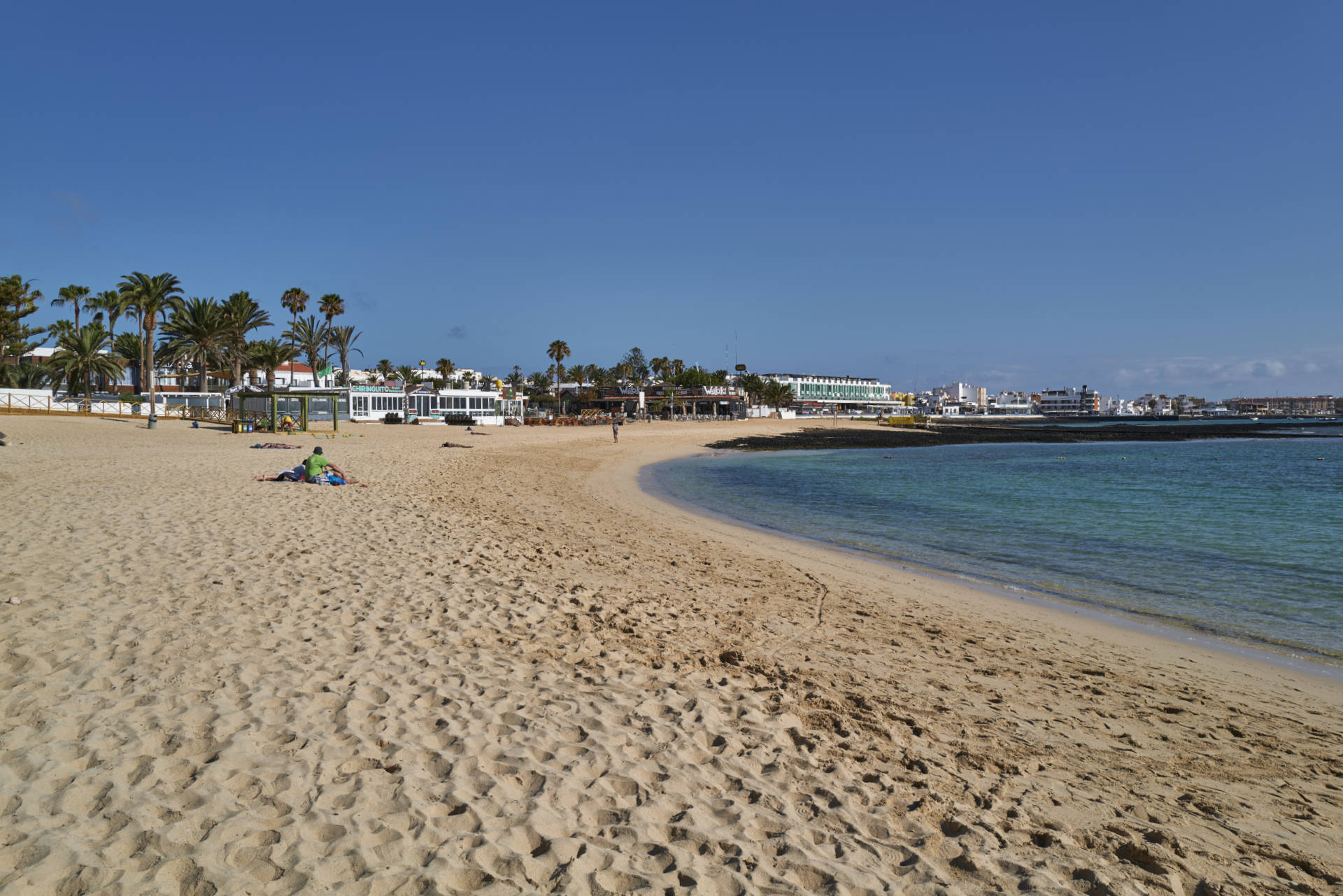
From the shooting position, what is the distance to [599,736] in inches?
183

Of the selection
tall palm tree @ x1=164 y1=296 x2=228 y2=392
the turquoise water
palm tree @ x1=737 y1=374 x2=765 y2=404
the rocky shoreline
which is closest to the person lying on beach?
the turquoise water

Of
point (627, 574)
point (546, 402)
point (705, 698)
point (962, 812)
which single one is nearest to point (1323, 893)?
point (962, 812)

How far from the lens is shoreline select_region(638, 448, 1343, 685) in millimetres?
7559

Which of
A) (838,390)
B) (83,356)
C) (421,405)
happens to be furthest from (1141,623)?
(838,390)

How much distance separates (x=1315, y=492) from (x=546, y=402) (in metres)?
93.9

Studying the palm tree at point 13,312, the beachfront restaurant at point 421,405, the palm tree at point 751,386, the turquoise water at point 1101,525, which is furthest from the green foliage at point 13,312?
the palm tree at point 751,386

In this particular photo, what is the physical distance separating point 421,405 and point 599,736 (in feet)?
210

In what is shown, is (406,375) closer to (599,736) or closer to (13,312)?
(13,312)

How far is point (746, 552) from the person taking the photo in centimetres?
1267

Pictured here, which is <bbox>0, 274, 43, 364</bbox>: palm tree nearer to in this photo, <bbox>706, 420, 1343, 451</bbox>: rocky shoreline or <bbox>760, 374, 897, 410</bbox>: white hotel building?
<bbox>706, 420, 1343, 451</bbox>: rocky shoreline

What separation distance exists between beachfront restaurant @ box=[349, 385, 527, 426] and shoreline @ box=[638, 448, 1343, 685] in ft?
169

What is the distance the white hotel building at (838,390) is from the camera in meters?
155

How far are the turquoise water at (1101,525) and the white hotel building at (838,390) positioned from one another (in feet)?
370

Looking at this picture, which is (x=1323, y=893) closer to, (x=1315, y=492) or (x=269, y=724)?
(x=269, y=724)
